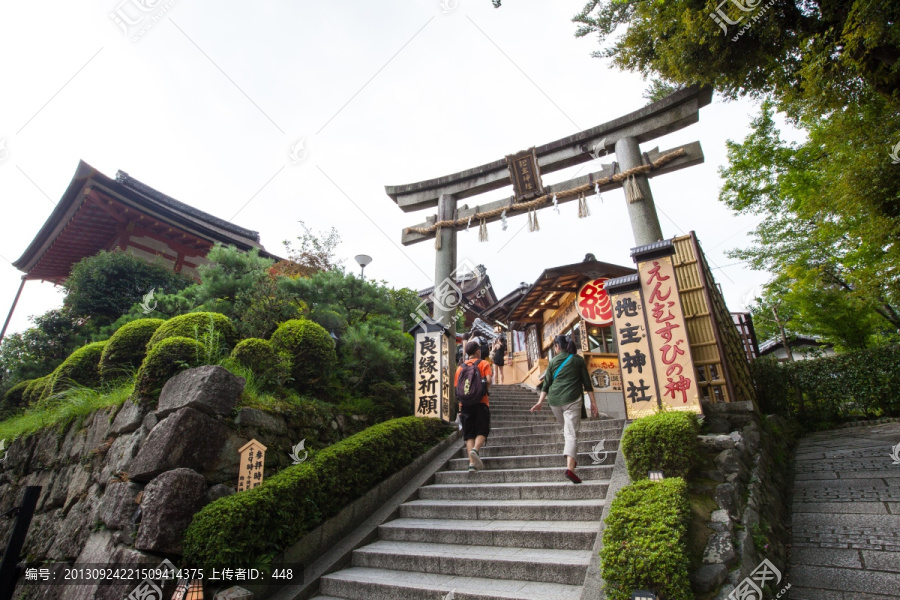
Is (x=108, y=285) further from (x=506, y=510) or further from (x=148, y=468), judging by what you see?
(x=506, y=510)

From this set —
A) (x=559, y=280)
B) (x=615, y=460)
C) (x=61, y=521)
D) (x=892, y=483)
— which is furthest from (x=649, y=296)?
(x=61, y=521)

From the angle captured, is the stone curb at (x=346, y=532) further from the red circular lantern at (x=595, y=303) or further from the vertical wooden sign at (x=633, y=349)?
the red circular lantern at (x=595, y=303)

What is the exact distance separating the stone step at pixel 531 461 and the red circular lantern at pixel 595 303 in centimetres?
489

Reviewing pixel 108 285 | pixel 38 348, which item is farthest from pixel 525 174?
pixel 38 348

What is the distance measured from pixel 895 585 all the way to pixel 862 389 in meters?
7.65

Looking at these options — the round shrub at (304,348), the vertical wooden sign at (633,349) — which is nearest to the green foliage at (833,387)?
the vertical wooden sign at (633,349)

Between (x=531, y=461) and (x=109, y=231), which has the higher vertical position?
(x=109, y=231)

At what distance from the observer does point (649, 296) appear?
623cm

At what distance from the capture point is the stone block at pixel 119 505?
486 cm

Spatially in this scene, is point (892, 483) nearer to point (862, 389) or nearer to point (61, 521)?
point (862, 389)

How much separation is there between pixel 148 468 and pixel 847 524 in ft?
26.6

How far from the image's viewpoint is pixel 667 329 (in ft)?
19.5

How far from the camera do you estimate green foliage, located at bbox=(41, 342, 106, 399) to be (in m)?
7.91

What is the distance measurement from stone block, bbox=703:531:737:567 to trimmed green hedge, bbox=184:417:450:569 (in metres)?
4.25
